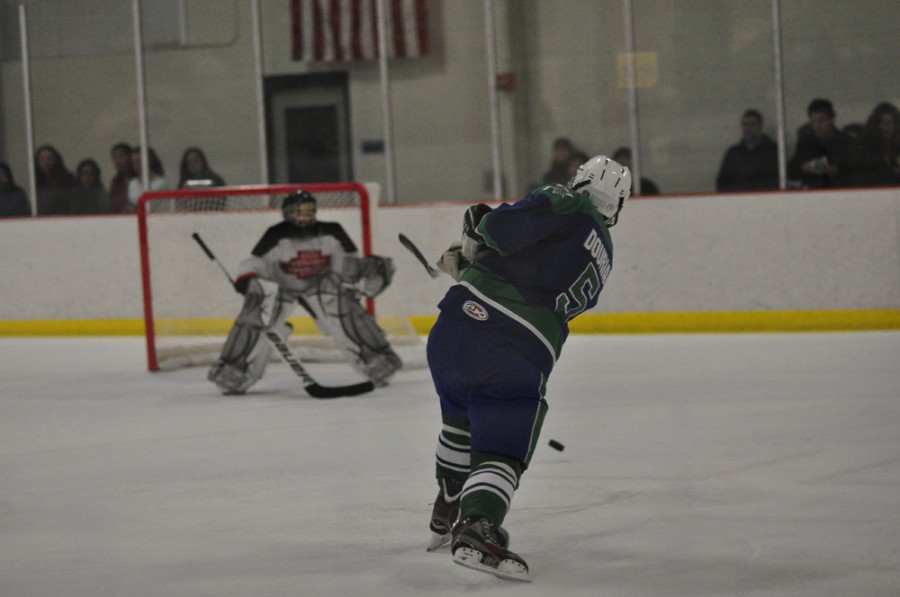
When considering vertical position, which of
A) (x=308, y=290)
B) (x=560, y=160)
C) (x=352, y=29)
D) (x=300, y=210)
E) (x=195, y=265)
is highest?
(x=352, y=29)

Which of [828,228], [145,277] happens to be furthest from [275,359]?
[828,228]

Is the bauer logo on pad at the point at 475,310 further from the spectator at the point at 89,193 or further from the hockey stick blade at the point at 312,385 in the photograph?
the spectator at the point at 89,193

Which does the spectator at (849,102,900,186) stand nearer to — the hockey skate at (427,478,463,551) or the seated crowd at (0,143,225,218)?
the seated crowd at (0,143,225,218)

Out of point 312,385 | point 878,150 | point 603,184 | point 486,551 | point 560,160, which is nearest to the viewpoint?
point 486,551

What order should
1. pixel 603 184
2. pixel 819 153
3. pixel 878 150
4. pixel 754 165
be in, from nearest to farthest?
1. pixel 603 184
2. pixel 878 150
3. pixel 819 153
4. pixel 754 165

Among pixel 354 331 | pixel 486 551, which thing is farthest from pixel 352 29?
pixel 486 551

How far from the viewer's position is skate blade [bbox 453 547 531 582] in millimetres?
2715

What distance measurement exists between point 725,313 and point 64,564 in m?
5.38

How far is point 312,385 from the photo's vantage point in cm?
595

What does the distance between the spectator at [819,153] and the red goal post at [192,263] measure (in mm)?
2607

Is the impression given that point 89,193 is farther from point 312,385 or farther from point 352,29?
point 312,385

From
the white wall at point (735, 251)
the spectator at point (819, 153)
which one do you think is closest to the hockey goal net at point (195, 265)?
the white wall at point (735, 251)

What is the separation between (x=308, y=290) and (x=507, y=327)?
3.52m

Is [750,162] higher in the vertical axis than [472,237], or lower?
higher
